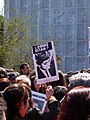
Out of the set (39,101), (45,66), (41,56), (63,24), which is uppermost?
(63,24)

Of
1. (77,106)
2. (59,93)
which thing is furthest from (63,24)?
(77,106)

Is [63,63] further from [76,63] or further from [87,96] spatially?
[87,96]

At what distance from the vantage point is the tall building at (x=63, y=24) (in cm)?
3088

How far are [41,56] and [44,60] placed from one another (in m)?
0.15

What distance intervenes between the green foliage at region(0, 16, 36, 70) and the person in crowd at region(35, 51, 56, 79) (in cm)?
1593

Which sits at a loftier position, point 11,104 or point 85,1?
point 85,1

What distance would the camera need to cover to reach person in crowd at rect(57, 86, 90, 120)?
220 centimetres

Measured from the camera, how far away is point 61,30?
31.4m

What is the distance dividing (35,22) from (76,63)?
454cm

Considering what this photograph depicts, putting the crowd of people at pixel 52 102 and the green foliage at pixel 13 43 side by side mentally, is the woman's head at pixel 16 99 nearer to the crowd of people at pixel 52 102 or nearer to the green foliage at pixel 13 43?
the crowd of people at pixel 52 102

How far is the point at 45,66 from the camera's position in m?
5.47

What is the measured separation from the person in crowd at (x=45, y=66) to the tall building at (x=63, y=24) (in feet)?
82.0

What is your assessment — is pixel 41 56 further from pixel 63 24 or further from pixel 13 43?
pixel 63 24

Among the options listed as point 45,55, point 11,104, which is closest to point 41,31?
point 45,55
